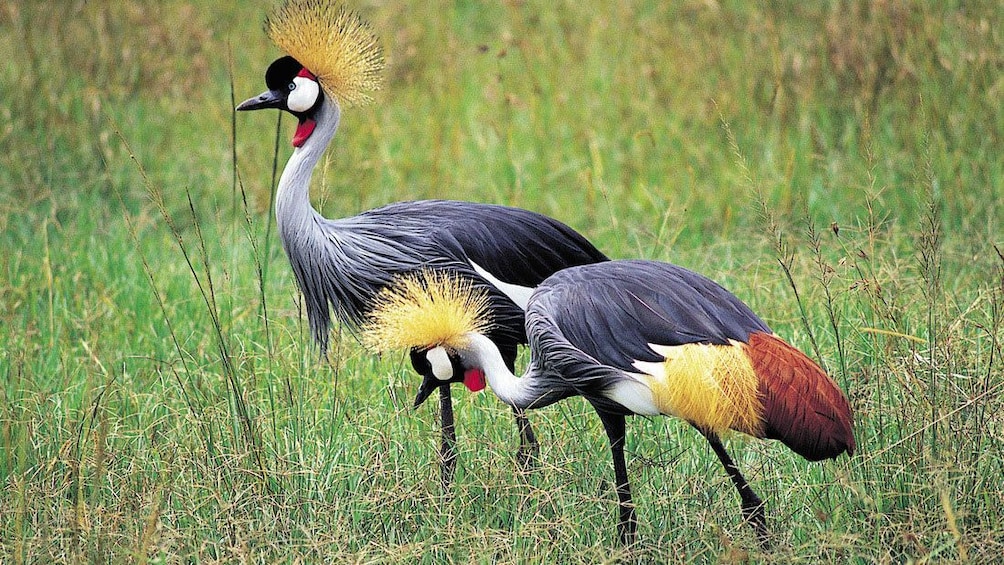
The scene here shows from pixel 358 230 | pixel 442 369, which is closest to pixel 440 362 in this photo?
pixel 442 369

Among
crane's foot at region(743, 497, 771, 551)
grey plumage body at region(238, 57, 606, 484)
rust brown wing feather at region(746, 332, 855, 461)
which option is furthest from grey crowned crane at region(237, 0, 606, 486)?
rust brown wing feather at region(746, 332, 855, 461)

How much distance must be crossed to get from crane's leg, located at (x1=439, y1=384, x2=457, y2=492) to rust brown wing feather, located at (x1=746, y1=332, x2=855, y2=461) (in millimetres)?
741

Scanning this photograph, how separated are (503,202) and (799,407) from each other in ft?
8.36

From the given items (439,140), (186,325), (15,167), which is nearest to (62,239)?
(15,167)

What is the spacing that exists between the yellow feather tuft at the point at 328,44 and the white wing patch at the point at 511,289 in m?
0.53

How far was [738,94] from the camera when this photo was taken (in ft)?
16.7

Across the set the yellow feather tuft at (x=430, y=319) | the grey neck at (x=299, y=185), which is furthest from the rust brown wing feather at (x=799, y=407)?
the grey neck at (x=299, y=185)

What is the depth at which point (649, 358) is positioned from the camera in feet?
7.84

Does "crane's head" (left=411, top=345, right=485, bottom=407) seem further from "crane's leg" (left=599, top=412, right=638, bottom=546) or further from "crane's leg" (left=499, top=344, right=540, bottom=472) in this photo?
"crane's leg" (left=599, top=412, right=638, bottom=546)

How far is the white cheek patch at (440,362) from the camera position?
2.60 m

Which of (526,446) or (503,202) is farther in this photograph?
(503,202)

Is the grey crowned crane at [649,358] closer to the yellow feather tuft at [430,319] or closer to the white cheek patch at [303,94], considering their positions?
the yellow feather tuft at [430,319]

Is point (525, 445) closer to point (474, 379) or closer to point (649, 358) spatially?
point (474, 379)

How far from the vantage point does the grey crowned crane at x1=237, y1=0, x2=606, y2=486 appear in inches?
117
